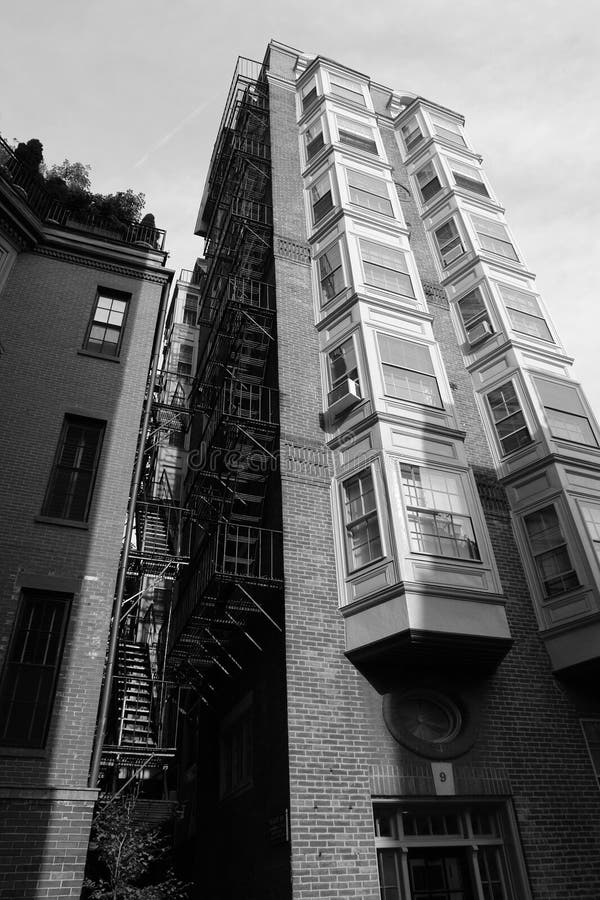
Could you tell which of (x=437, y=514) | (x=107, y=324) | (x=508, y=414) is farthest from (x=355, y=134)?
(x=437, y=514)

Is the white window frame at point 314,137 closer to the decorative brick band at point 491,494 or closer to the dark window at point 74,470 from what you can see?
the decorative brick band at point 491,494

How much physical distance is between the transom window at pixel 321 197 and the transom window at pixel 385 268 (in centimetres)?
229

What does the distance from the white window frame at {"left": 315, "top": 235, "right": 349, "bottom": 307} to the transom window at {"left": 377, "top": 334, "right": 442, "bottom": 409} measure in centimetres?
225

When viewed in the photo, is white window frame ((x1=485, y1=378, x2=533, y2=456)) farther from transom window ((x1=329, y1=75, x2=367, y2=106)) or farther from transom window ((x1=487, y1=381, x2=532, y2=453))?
transom window ((x1=329, y1=75, x2=367, y2=106))

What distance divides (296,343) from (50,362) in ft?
19.1

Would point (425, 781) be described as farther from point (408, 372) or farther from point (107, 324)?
point (107, 324)

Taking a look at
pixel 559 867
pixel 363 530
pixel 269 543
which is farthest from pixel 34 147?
pixel 559 867

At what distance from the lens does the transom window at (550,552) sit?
12711 millimetres

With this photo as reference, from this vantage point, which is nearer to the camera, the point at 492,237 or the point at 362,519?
the point at 362,519

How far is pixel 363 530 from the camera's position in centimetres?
1231

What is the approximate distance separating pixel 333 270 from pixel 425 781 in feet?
40.5

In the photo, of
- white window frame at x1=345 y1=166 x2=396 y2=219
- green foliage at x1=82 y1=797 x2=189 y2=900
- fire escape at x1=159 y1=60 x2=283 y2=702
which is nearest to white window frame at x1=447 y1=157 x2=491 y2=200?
white window frame at x1=345 y1=166 x2=396 y2=219

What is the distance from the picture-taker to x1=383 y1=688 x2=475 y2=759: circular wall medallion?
10508 mm

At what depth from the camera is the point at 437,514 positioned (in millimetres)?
12312
